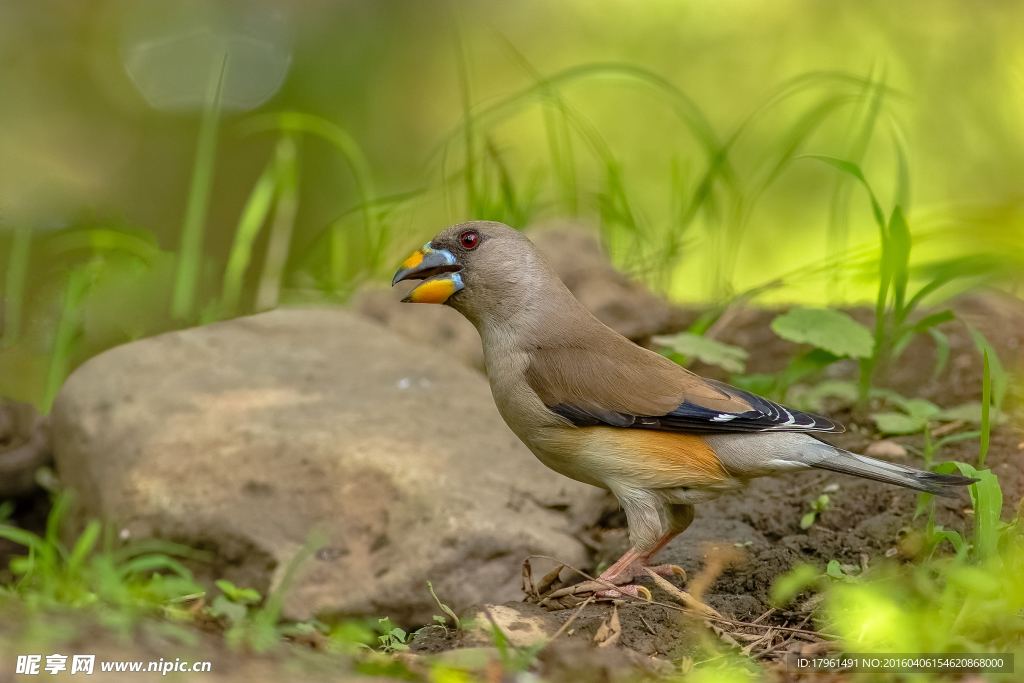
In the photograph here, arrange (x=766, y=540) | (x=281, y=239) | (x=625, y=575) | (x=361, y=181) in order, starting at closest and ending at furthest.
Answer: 1. (x=625, y=575)
2. (x=766, y=540)
3. (x=361, y=181)
4. (x=281, y=239)

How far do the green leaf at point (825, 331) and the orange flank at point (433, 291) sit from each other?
1.75 meters

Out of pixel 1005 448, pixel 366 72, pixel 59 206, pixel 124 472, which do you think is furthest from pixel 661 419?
pixel 366 72

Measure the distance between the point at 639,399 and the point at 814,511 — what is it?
114cm

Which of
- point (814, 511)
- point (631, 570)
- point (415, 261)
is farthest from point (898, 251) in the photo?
point (415, 261)

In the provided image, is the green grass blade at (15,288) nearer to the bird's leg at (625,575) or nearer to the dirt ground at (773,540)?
the dirt ground at (773,540)

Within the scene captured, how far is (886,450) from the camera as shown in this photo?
3.99m

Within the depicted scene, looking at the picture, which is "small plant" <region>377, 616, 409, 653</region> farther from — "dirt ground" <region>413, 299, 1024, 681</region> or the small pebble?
the small pebble

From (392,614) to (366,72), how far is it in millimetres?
9541

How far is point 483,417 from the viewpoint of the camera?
4.63 meters

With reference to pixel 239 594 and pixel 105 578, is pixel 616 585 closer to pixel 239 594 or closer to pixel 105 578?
pixel 239 594

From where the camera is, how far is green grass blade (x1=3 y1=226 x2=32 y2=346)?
225 inches

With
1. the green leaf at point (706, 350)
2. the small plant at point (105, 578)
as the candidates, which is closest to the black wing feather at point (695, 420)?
the green leaf at point (706, 350)

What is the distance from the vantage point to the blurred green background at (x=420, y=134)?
6.50 m

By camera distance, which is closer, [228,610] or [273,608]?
[273,608]
